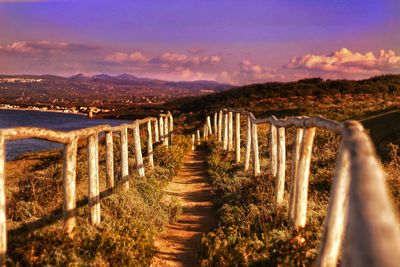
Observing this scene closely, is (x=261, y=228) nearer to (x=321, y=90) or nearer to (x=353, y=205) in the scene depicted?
(x=353, y=205)

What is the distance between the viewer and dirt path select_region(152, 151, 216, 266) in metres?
6.98

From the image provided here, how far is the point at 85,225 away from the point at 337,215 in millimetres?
4091

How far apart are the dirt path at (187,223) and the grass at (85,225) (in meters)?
0.26

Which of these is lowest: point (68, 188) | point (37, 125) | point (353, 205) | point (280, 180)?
point (37, 125)

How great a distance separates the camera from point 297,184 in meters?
6.33

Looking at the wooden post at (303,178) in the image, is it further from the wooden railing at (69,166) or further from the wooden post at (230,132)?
the wooden post at (230,132)

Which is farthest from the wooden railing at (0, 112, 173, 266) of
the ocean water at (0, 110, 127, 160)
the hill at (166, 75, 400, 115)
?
the hill at (166, 75, 400, 115)

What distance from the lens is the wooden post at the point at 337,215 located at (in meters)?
4.39

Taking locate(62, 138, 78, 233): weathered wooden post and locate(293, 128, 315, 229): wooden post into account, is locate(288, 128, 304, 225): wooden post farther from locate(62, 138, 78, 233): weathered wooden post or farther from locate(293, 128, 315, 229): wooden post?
locate(62, 138, 78, 233): weathered wooden post

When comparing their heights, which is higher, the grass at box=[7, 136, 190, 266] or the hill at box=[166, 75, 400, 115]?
A: the hill at box=[166, 75, 400, 115]

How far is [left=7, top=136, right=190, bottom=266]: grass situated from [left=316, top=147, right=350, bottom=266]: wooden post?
2753mm

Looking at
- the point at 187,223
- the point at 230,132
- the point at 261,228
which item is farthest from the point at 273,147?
the point at 230,132

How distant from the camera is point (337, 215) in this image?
4.38 metres

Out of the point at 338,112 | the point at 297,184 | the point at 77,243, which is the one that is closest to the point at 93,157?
the point at 77,243
